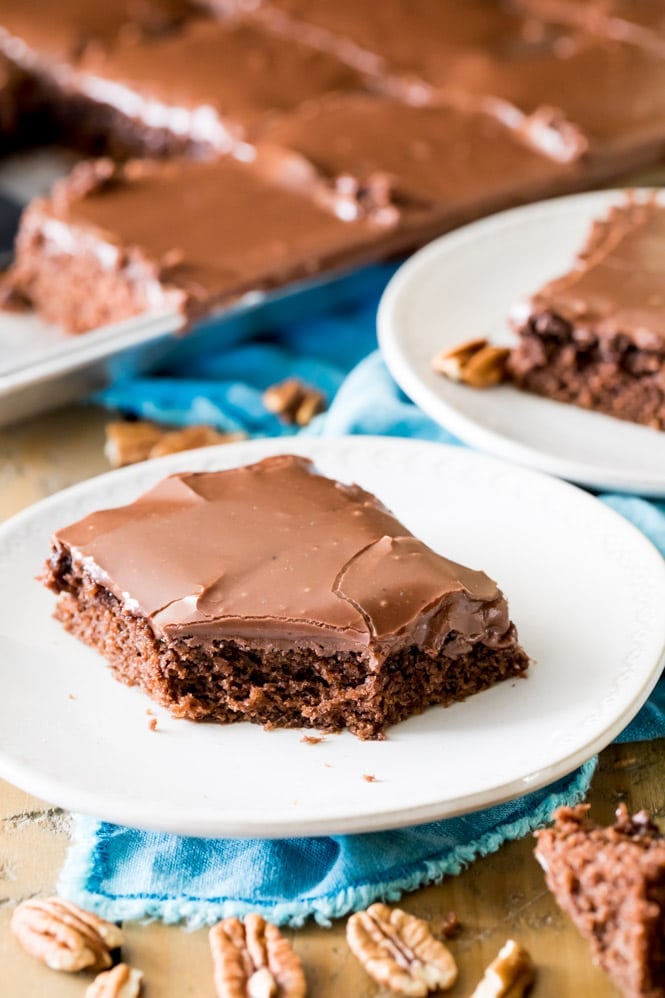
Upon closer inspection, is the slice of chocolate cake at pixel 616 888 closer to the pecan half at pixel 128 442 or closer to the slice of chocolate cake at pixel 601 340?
the slice of chocolate cake at pixel 601 340

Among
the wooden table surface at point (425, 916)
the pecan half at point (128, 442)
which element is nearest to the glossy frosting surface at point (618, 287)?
the pecan half at point (128, 442)

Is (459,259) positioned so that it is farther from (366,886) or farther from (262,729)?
(366,886)

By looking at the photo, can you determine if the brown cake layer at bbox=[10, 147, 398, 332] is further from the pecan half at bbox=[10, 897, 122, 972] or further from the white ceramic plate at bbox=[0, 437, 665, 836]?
the pecan half at bbox=[10, 897, 122, 972]

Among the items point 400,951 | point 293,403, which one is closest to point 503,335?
point 293,403

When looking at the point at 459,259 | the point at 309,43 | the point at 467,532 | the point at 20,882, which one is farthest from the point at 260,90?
the point at 20,882

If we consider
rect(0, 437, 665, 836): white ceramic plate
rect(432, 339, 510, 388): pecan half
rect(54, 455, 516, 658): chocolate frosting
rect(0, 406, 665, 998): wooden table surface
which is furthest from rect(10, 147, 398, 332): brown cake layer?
rect(0, 406, 665, 998): wooden table surface
